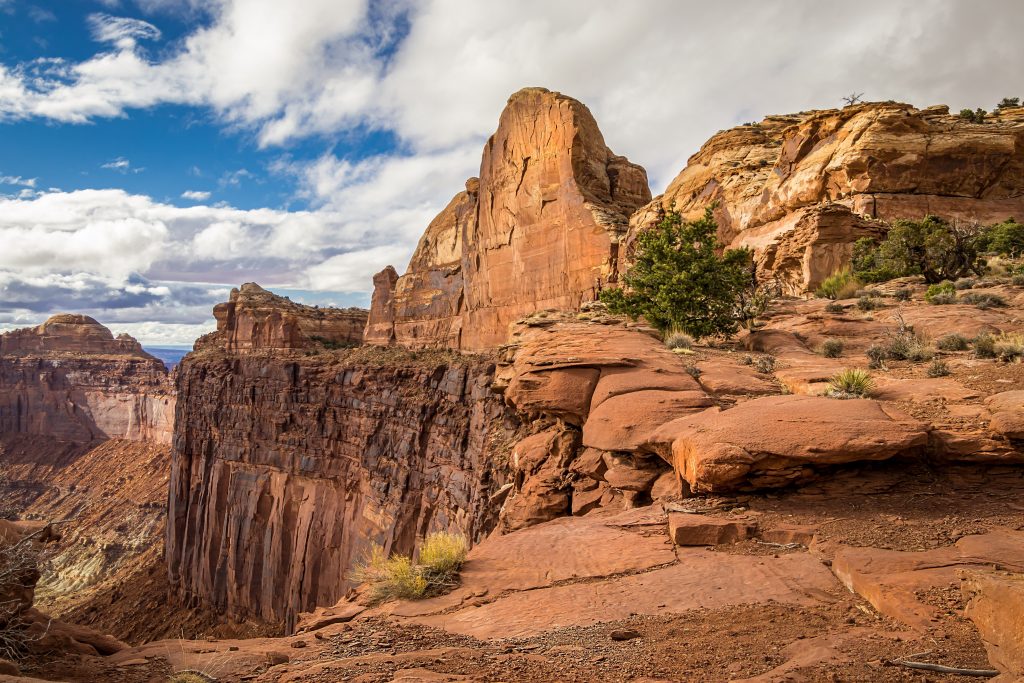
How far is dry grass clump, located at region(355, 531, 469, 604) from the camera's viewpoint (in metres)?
7.24

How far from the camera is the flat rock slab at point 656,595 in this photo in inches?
223

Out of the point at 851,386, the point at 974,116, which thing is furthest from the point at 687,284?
the point at 974,116

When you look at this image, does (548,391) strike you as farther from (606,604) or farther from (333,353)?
(333,353)

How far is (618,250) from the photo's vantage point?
90.9 feet

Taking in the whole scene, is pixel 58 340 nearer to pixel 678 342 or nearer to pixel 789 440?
pixel 678 342

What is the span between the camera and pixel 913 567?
5.50 meters

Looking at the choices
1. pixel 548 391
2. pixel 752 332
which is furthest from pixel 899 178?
pixel 548 391

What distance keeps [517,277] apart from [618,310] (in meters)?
17.6

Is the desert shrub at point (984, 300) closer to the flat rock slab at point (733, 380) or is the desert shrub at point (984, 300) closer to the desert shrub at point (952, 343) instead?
the desert shrub at point (952, 343)

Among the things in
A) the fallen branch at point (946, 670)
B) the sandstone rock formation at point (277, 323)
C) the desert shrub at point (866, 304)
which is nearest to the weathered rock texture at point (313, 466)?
the sandstone rock formation at point (277, 323)

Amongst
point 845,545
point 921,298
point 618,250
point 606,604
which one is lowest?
point 606,604

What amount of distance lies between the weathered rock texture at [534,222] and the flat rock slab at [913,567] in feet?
72.5

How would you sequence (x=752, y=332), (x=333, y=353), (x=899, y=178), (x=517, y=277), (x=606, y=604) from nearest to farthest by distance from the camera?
(x=606, y=604), (x=752, y=332), (x=899, y=178), (x=517, y=277), (x=333, y=353)

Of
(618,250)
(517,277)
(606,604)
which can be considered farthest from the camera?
(517,277)
